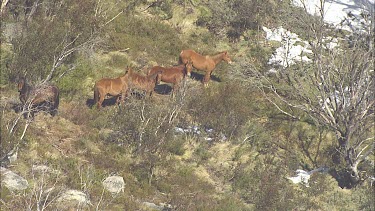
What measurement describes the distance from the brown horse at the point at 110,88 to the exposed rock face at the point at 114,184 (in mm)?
3423

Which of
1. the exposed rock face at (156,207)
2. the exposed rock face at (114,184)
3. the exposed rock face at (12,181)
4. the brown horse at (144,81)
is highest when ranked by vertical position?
the brown horse at (144,81)

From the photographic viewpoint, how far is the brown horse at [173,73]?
14.5 meters

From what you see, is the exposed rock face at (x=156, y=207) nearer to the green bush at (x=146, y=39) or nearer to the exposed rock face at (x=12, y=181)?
the exposed rock face at (x=12, y=181)

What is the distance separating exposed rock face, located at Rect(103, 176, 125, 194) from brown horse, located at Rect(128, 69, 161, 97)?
3.69 metres

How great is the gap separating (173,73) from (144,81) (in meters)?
1.08

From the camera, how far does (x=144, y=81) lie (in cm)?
1408

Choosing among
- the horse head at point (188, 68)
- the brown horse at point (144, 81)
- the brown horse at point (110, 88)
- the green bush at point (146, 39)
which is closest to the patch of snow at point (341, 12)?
the green bush at point (146, 39)

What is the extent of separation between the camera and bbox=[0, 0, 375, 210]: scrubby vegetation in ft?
36.1

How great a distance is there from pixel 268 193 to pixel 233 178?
3.99 ft

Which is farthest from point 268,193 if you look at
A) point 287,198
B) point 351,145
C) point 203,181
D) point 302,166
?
point 351,145

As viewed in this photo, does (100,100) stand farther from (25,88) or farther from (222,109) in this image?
(222,109)

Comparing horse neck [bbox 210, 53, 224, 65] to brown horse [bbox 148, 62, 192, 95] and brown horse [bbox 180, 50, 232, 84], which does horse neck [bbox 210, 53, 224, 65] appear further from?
brown horse [bbox 148, 62, 192, 95]

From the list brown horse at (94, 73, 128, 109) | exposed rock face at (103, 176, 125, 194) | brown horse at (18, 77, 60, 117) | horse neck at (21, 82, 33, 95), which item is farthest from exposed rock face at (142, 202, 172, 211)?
horse neck at (21, 82, 33, 95)

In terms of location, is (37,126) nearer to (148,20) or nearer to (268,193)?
(268,193)
